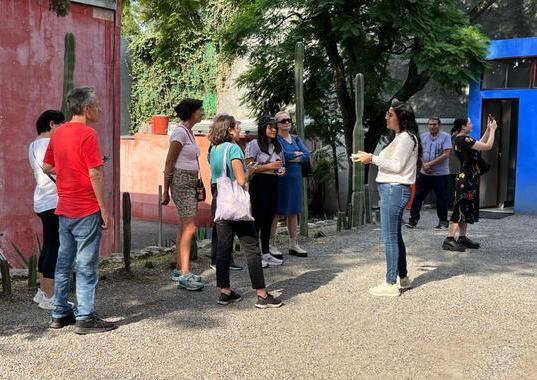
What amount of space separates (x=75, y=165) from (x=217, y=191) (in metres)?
1.33

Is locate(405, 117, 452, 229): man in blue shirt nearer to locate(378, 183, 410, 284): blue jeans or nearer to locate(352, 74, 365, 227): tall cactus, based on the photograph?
locate(352, 74, 365, 227): tall cactus

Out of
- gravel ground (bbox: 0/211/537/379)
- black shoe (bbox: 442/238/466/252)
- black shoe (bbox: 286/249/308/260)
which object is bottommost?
gravel ground (bbox: 0/211/537/379)

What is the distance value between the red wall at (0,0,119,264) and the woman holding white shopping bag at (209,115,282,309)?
3.91 metres

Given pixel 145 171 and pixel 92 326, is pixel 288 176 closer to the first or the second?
pixel 92 326

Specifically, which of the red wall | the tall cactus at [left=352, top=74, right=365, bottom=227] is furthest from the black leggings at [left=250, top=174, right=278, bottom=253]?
the tall cactus at [left=352, top=74, right=365, bottom=227]

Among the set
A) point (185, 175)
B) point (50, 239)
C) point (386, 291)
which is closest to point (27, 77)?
point (185, 175)

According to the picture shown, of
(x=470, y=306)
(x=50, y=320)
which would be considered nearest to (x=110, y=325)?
(x=50, y=320)

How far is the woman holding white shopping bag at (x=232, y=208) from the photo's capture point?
5473mm

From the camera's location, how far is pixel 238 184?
5.53 meters

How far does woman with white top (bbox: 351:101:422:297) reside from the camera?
19.0 ft

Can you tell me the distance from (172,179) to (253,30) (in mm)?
7920

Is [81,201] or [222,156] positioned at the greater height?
[222,156]

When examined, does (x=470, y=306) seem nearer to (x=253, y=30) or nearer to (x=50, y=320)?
(x=50, y=320)

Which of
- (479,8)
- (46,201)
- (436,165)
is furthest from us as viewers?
(479,8)
